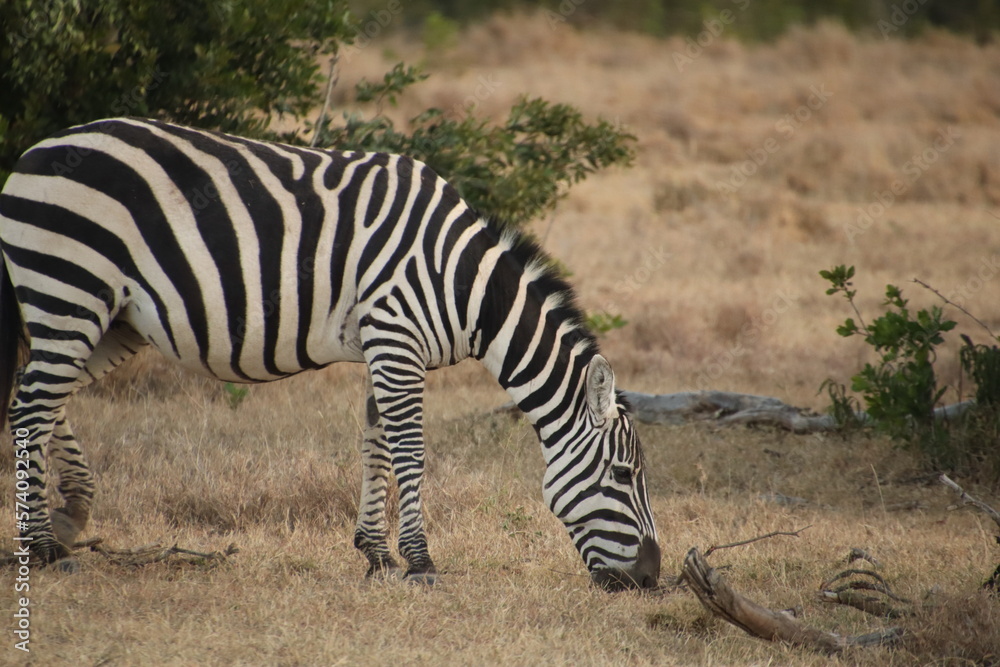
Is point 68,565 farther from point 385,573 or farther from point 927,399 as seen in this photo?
point 927,399

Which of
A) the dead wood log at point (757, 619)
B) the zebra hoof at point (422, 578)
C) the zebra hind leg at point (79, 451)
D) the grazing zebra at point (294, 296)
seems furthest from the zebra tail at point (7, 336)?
the dead wood log at point (757, 619)

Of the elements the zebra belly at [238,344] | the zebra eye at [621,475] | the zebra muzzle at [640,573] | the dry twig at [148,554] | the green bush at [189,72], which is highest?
the green bush at [189,72]

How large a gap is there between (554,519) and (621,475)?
49.1 inches

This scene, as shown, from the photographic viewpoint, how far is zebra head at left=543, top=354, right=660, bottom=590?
4.93 m

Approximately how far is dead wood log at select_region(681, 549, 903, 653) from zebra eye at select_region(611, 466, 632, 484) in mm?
774

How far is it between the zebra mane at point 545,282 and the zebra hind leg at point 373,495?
1018 millimetres

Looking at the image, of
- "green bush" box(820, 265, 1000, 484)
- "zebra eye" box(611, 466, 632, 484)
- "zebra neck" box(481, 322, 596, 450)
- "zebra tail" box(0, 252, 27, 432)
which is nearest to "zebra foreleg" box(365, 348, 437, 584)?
"zebra neck" box(481, 322, 596, 450)

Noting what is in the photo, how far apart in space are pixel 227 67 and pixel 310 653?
5.01m

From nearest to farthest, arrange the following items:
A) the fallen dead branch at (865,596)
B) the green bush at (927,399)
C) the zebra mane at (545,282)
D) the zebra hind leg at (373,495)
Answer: the fallen dead branch at (865,596) → the zebra mane at (545,282) → the zebra hind leg at (373,495) → the green bush at (927,399)

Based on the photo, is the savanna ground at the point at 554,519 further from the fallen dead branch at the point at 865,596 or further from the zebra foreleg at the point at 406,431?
the zebra foreleg at the point at 406,431

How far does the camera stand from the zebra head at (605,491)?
4930mm

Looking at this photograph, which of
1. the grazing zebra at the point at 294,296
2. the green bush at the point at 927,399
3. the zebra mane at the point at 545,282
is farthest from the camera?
the green bush at the point at 927,399

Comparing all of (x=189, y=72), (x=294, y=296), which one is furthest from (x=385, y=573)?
(x=189, y=72)

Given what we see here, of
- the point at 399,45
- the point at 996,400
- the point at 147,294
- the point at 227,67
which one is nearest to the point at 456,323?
the point at 147,294
